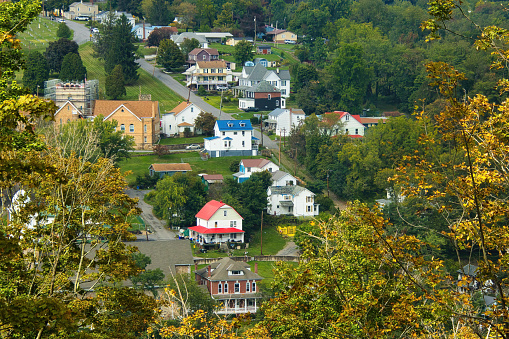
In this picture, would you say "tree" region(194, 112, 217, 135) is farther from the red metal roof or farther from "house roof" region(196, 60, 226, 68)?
the red metal roof

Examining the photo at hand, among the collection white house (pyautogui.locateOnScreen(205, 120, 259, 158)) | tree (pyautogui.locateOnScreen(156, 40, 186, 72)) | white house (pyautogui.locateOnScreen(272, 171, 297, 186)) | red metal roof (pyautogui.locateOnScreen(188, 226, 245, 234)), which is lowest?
red metal roof (pyautogui.locateOnScreen(188, 226, 245, 234))

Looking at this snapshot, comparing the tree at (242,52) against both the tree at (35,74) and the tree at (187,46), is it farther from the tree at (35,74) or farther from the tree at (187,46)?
the tree at (35,74)

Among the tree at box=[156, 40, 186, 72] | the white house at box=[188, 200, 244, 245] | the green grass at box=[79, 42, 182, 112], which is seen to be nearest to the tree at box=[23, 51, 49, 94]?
the green grass at box=[79, 42, 182, 112]

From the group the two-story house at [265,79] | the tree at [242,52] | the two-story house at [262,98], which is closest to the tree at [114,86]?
the two-story house at [262,98]

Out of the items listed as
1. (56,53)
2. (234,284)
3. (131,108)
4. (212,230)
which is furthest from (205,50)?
(234,284)

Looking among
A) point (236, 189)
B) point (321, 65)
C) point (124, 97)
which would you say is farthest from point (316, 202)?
point (321, 65)
